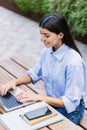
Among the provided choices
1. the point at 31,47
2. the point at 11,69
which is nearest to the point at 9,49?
the point at 31,47

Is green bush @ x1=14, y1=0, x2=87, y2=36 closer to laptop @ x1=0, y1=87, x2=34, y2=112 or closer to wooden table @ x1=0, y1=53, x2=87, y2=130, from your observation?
wooden table @ x1=0, y1=53, x2=87, y2=130

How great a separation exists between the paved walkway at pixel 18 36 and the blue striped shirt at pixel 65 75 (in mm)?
2957

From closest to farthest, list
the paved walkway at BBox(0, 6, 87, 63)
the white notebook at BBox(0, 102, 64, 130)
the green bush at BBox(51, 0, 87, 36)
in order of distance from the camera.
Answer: the white notebook at BBox(0, 102, 64, 130) < the green bush at BBox(51, 0, 87, 36) < the paved walkway at BBox(0, 6, 87, 63)

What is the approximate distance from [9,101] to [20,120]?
325mm

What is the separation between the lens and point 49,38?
2.76 m

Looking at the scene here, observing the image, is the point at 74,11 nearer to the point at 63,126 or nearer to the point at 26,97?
the point at 26,97

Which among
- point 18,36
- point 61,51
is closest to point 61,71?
point 61,51

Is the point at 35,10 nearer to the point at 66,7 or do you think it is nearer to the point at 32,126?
the point at 66,7

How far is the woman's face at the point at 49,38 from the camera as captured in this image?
2740 millimetres

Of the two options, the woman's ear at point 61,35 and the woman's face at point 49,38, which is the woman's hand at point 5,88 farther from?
the woman's ear at point 61,35

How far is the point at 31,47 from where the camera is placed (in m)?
6.51

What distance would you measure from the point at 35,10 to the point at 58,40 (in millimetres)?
5270

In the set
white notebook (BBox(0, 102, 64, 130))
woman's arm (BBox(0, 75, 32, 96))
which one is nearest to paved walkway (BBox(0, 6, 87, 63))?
woman's arm (BBox(0, 75, 32, 96))

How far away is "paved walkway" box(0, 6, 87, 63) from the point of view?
634cm
